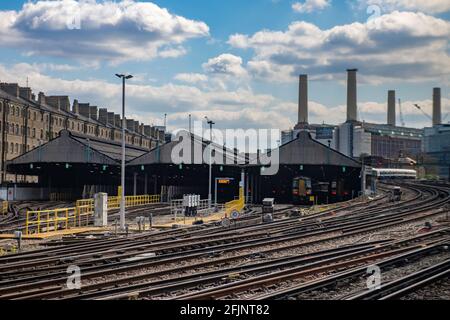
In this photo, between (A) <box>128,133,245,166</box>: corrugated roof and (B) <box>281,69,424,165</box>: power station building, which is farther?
(B) <box>281,69,424,165</box>: power station building

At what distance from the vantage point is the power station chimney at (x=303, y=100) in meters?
126

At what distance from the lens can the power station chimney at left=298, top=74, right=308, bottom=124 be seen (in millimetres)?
125812

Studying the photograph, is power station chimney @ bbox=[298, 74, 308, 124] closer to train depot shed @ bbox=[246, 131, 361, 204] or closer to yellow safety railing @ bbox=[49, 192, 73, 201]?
train depot shed @ bbox=[246, 131, 361, 204]

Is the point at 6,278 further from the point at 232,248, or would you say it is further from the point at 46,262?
the point at 232,248

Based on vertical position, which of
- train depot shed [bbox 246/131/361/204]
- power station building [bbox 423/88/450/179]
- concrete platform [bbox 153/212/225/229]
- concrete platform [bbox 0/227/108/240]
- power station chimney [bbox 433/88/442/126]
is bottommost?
concrete platform [bbox 0/227/108/240]

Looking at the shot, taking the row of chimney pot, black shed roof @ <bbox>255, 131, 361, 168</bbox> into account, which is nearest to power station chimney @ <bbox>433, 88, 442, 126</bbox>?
the row of chimney pot

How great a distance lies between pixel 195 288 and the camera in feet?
46.1

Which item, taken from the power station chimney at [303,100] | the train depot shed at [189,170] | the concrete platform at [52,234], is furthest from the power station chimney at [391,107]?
the concrete platform at [52,234]

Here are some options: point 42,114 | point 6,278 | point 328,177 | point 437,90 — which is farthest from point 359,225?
point 437,90

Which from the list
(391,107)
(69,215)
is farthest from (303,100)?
(69,215)

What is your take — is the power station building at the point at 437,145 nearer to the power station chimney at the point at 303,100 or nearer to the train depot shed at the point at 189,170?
the power station chimney at the point at 303,100

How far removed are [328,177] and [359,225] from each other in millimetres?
34576

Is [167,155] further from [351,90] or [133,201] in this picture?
[351,90]

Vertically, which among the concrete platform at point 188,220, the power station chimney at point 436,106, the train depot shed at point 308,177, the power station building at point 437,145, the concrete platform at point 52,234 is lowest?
the concrete platform at point 52,234
